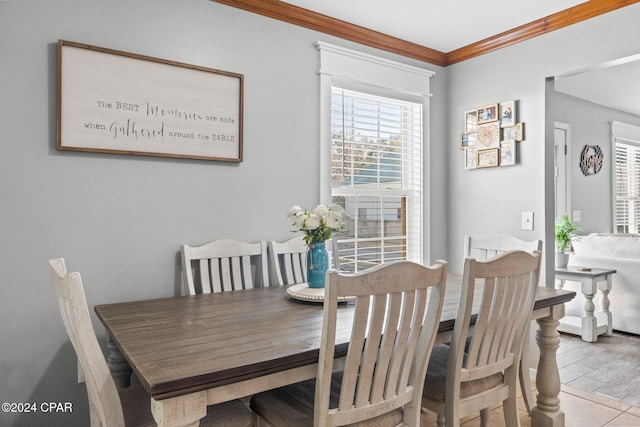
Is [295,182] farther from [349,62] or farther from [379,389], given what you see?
[379,389]

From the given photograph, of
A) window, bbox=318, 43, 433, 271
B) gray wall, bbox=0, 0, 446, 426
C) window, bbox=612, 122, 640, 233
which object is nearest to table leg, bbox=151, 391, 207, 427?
gray wall, bbox=0, 0, 446, 426

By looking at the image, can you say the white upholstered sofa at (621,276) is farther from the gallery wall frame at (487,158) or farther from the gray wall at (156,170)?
the gallery wall frame at (487,158)

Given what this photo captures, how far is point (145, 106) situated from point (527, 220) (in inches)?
103

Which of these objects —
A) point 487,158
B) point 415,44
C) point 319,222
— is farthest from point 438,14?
point 319,222

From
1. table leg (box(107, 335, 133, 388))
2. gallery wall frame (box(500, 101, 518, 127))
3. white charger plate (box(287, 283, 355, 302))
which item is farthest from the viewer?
gallery wall frame (box(500, 101, 518, 127))

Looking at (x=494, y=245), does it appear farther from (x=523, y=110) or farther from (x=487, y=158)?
(x=523, y=110)

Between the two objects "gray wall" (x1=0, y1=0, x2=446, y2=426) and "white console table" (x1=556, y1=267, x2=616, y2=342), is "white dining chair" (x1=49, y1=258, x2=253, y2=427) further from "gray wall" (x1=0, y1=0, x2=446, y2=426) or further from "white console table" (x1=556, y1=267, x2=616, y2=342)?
"white console table" (x1=556, y1=267, x2=616, y2=342)

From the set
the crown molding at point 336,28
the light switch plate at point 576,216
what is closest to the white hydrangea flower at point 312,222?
the crown molding at point 336,28

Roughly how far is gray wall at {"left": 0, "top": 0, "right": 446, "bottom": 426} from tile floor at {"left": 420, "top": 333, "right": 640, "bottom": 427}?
5.54 ft

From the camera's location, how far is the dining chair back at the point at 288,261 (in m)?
2.65

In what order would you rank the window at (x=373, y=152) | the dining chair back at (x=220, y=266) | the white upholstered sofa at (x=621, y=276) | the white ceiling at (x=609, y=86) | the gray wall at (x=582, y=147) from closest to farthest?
the dining chair back at (x=220, y=266), the window at (x=373, y=152), the white upholstered sofa at (x=621, y=276), the white ceiling at (x=609, y=86), the gray wall at (x=582, y=147)

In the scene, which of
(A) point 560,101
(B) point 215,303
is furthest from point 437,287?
(A) point 560,101

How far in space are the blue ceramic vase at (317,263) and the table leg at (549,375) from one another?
3.79 feet

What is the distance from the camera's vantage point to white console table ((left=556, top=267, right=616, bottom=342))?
3.84m
